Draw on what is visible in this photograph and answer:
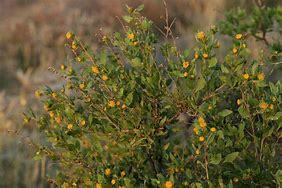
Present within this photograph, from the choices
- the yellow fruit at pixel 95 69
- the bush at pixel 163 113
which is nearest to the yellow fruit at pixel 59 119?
the bush at pixel 163 113

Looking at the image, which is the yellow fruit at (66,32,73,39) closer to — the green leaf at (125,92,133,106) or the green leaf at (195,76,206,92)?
the green leaf at (125,92,133,106)

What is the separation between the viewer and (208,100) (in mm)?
2760

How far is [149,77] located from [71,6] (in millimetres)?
9892

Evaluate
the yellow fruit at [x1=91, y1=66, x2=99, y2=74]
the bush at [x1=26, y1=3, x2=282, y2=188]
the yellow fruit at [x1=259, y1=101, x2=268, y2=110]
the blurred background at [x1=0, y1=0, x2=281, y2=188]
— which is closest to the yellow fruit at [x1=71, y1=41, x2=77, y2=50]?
the bush at [x1=26, y1=3, x2=282, y2=188]

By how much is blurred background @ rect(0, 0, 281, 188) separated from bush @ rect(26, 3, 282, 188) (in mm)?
1772

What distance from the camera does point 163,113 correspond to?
2.94 meters

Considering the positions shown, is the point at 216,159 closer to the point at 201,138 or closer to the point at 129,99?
the point at 201,138

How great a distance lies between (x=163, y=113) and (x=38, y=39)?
309 inches

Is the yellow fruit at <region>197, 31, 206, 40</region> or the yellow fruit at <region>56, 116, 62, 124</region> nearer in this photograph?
the yellow fruit at <region>197, 31, 206, 40</region>

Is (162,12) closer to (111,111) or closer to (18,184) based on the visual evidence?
(18,184)

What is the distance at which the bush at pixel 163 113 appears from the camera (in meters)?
2.66

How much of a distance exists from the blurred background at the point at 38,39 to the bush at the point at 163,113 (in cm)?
177

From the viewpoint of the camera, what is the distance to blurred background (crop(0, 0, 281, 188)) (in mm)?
5105

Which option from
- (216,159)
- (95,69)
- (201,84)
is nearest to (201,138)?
(216,159)
